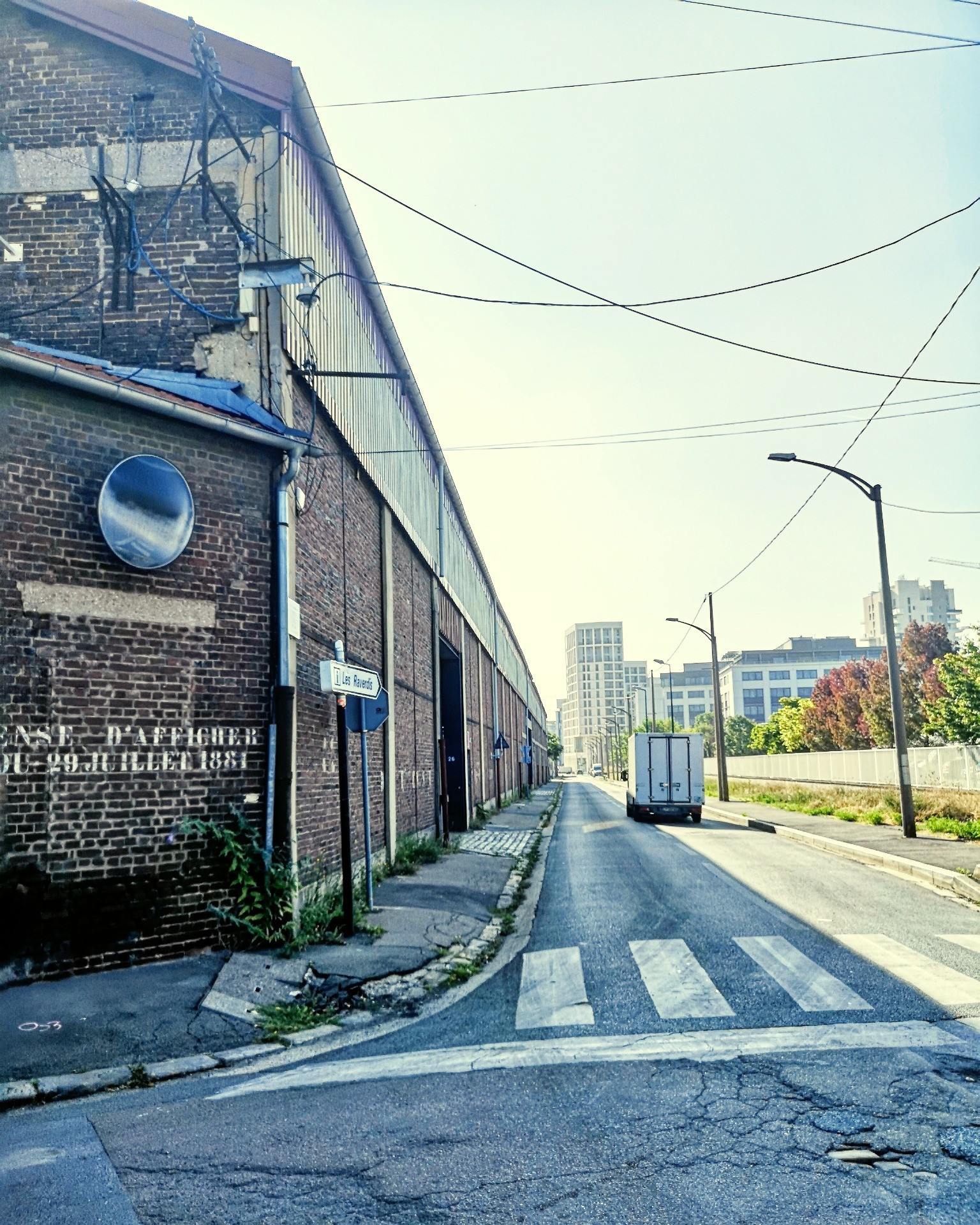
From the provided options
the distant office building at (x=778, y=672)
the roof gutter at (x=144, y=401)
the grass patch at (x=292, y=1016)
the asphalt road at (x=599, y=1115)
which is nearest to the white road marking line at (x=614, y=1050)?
the asphalt road at (x=599, y=1115)

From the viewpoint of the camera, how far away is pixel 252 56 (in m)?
10.9

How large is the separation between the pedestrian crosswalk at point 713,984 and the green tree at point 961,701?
3028 cm

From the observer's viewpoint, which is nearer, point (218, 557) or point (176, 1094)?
point (176, 1094)

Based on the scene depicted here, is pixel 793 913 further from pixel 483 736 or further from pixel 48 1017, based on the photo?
pixel 483 736

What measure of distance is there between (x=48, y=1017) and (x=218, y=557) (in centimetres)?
426

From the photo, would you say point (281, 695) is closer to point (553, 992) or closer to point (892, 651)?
point (553, 992)

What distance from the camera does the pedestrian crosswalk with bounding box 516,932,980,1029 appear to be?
7.02 m

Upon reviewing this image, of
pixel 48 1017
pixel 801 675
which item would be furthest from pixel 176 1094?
pixel 801 675

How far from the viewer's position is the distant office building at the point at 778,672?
151 m

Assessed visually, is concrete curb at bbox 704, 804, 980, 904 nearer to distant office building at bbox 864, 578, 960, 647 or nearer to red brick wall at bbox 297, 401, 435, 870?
red brick wall at bbox 297, 401, 435, 870

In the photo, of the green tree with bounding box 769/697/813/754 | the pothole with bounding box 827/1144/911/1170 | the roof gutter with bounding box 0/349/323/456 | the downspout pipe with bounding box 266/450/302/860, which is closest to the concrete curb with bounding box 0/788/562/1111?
the downspout pipe with bounding box 266/450/302/860

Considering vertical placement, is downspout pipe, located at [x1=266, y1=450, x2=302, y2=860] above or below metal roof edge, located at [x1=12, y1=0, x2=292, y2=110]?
below

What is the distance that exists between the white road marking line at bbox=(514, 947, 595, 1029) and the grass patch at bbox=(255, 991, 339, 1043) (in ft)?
4.99

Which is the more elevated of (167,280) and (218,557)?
(167,280)
